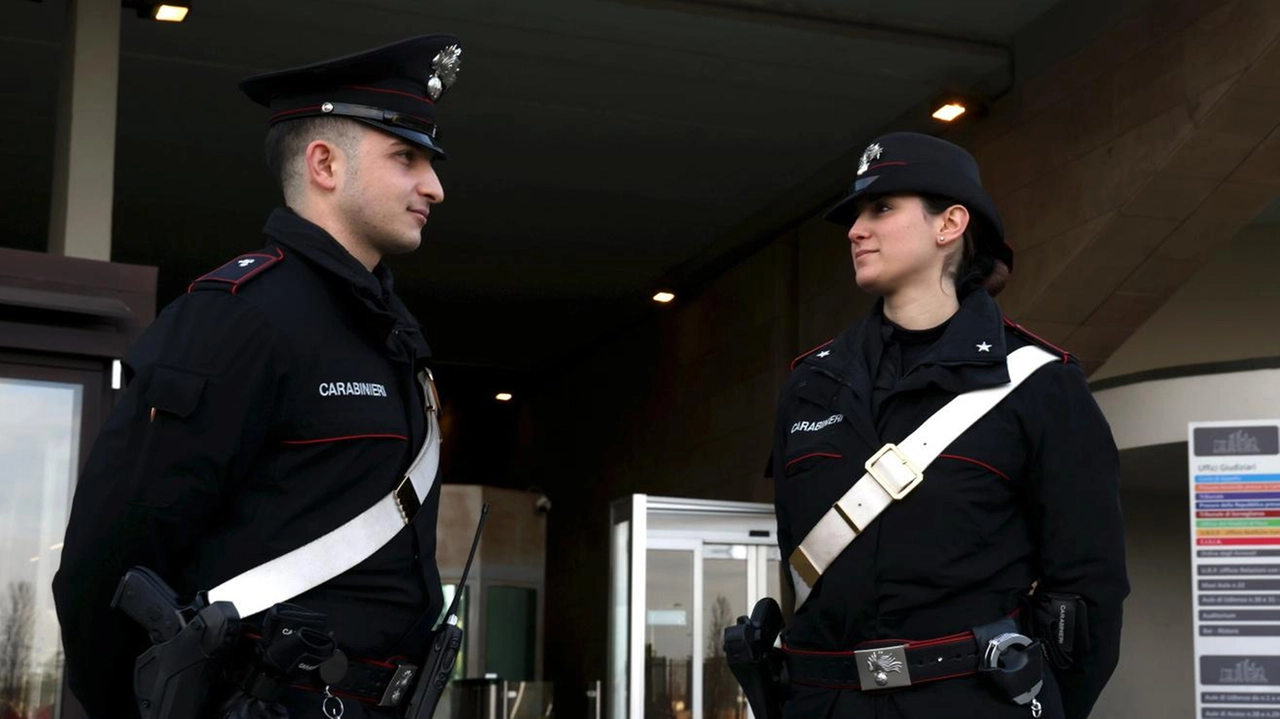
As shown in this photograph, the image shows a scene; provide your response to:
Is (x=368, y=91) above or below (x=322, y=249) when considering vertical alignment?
above

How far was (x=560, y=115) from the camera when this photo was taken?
10.1 m

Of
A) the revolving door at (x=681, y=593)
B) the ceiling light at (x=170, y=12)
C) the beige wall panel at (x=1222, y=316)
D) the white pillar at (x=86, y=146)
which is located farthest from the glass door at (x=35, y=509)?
the beige wall panel at (x=1222, y=316)

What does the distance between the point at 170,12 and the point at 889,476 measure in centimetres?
631

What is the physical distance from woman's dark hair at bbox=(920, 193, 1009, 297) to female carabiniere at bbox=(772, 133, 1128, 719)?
0.03m

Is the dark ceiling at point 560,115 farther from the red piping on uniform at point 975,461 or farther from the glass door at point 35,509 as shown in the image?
the red piping on uniform at point 975,461

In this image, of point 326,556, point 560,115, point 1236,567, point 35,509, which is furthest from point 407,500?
point 560,115

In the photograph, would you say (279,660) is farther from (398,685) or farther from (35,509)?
(35,509)

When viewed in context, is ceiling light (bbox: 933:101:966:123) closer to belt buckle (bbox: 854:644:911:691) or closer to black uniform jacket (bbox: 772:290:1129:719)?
black uniform jacket (bbox: 772:290:1129:719)

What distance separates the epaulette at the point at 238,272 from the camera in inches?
98.3

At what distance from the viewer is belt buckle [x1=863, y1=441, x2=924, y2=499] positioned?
2.92m

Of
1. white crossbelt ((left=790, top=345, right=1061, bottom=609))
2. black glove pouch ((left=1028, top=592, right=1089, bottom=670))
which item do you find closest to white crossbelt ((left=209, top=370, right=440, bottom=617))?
white crossbelt ((left=790, top=345, right=1061, bottom=609))

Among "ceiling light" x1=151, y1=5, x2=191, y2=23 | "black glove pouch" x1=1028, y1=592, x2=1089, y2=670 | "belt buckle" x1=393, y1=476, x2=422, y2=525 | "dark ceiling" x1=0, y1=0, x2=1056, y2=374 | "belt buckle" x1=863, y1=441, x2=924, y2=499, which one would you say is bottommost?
"black glove pouch" x1=1028, y1=592, x2=1089, y2=670

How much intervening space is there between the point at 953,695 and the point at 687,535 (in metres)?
7.08

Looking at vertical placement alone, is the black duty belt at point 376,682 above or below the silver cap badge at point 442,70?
below
